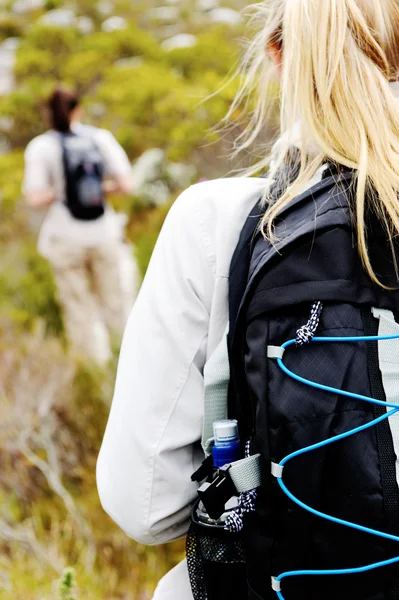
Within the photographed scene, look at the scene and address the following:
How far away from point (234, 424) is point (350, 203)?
37 centimetres

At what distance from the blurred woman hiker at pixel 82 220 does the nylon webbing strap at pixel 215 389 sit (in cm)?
299

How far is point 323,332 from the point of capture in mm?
997

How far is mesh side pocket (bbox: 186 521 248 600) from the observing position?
43.4 inches

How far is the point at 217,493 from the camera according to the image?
3.52ft

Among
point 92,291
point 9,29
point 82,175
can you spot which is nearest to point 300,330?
point 82,175

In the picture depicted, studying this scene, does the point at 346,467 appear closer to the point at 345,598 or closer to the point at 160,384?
the point at 345,598

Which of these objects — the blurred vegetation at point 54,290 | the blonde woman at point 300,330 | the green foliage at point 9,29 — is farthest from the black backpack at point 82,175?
the green foliage at point 9,29

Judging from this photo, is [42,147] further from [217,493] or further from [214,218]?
[217,493]

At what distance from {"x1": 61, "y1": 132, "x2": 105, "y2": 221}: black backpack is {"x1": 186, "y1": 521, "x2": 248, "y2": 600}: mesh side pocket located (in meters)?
3.09

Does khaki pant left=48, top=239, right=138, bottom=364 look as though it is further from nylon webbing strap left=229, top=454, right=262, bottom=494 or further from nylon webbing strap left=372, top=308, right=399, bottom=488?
nylon webbing strap left=372, top=308, right=399, bottom=488

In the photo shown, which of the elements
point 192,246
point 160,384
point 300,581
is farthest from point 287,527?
point 192,246

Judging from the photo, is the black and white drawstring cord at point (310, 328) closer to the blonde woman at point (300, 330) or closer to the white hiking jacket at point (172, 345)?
the blonde woman at point (300, 330)

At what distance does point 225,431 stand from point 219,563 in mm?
217

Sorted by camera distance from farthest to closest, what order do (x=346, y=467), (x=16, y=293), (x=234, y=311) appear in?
(x=16, y=293) < (x=234, y=311) < (x=346, y=467)
